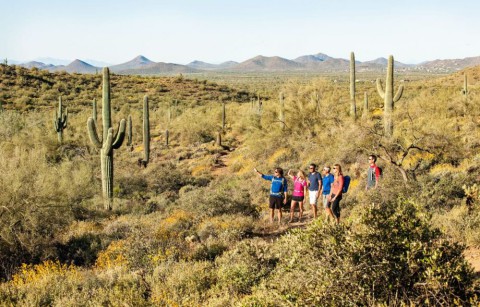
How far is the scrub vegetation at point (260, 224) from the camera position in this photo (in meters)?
4.17

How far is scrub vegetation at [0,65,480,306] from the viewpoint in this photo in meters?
4.17

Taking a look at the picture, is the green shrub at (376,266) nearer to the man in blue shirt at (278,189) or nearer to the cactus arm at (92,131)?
the man in blue shirt at (278,189)

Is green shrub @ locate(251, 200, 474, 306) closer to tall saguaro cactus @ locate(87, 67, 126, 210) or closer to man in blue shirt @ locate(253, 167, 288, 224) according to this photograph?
man in blue shirt @ locate(253, 167, 288, 224)

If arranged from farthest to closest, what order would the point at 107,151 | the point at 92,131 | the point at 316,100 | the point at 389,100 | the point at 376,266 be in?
the point at 316,100 → the point at 389,100 → the point at 92,131 → the point at 107,151 → the point at 376,266

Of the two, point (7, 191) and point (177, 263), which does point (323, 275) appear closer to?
point (177, 263)

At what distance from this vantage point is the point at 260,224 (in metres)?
10.3

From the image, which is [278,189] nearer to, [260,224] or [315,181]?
[315,181]

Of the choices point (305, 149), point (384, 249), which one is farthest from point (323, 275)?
point (305, 149)

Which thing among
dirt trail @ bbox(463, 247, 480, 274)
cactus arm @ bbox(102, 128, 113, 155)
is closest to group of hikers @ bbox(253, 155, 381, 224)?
dirt trail @ bbox(463, 247, 480, 274)

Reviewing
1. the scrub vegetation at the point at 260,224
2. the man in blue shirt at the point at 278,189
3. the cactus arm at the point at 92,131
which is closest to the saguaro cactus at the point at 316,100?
the scrub vegetation at the point at 260,224

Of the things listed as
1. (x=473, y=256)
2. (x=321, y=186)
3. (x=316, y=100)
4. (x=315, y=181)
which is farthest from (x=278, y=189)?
(x=316, y=100)

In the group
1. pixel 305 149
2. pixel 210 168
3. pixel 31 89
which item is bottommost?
pixel 210 168

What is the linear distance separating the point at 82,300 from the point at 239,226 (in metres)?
4.67

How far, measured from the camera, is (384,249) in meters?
4.26
